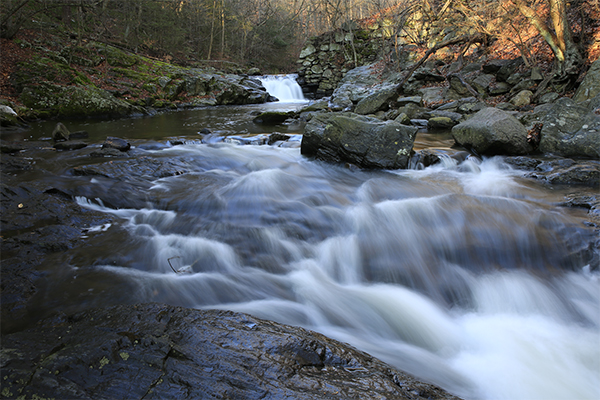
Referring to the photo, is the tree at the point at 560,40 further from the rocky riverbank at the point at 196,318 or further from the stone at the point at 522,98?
the rocky riverbank at the point at 196,318

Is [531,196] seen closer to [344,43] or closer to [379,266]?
[379,266]

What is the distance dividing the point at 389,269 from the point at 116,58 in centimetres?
2013

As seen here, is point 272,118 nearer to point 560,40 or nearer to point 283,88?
point 560,40

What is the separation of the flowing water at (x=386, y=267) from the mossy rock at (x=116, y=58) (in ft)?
50.9

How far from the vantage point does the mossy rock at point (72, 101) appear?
12195mm

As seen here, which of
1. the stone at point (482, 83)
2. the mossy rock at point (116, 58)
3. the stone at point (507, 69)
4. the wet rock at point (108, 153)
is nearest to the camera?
the wet rock at point (108, 153)

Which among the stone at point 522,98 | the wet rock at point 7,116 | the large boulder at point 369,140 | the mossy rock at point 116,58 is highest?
the mossy rock at point 116,58

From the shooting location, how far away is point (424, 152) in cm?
699

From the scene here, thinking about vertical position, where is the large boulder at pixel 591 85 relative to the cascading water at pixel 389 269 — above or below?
above

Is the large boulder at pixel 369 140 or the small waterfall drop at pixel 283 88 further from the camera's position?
the small waterfall drop at pixel 283 88

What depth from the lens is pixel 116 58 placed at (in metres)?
18.3

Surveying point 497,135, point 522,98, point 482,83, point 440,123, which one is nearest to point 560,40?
point 522,98

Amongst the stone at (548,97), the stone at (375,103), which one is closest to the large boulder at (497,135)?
the stone at (548,97)

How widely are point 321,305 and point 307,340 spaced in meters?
1.17
